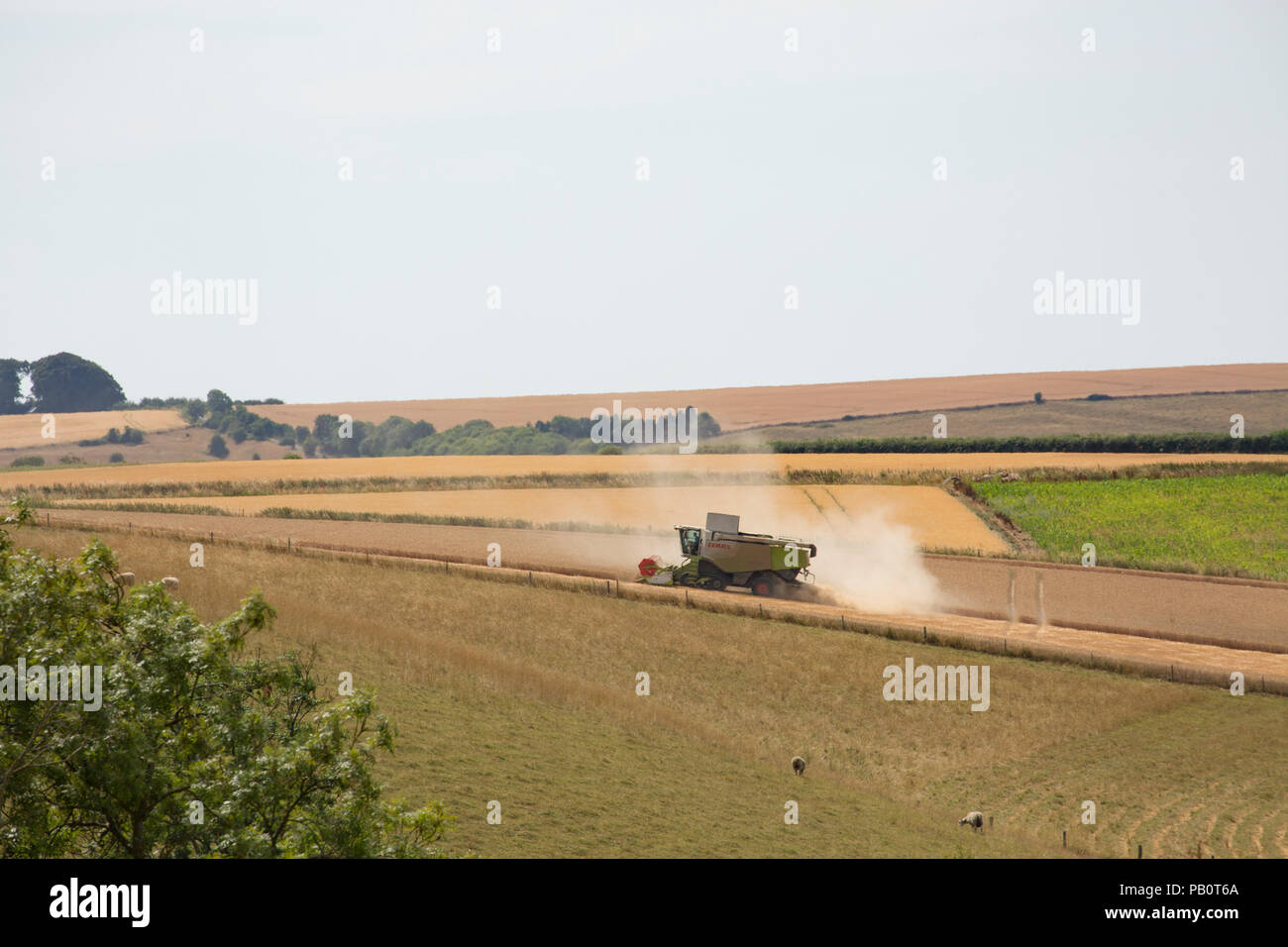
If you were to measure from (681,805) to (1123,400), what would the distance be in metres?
154

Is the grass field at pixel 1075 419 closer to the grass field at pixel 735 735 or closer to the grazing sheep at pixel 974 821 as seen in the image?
the grass field at pixel 735 735

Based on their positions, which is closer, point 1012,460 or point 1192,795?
point 1192,795

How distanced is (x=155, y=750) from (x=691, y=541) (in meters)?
36.7

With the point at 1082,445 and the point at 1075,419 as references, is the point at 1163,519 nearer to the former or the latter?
the point at 1082,445

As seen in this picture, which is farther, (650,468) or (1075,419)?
(1075,419)

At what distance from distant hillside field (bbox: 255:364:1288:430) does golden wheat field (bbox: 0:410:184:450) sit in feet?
62.7

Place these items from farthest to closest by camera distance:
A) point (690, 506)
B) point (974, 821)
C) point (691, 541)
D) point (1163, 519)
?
point (690, 506), point (1163, 519), point (691, 541), point (974, 821)

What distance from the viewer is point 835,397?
179m

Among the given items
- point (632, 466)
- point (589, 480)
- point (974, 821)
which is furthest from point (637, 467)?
point (974, 821)

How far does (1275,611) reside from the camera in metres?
45.6

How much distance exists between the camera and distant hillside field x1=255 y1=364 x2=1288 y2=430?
165 m

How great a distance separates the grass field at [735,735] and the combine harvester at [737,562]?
4.13 m
